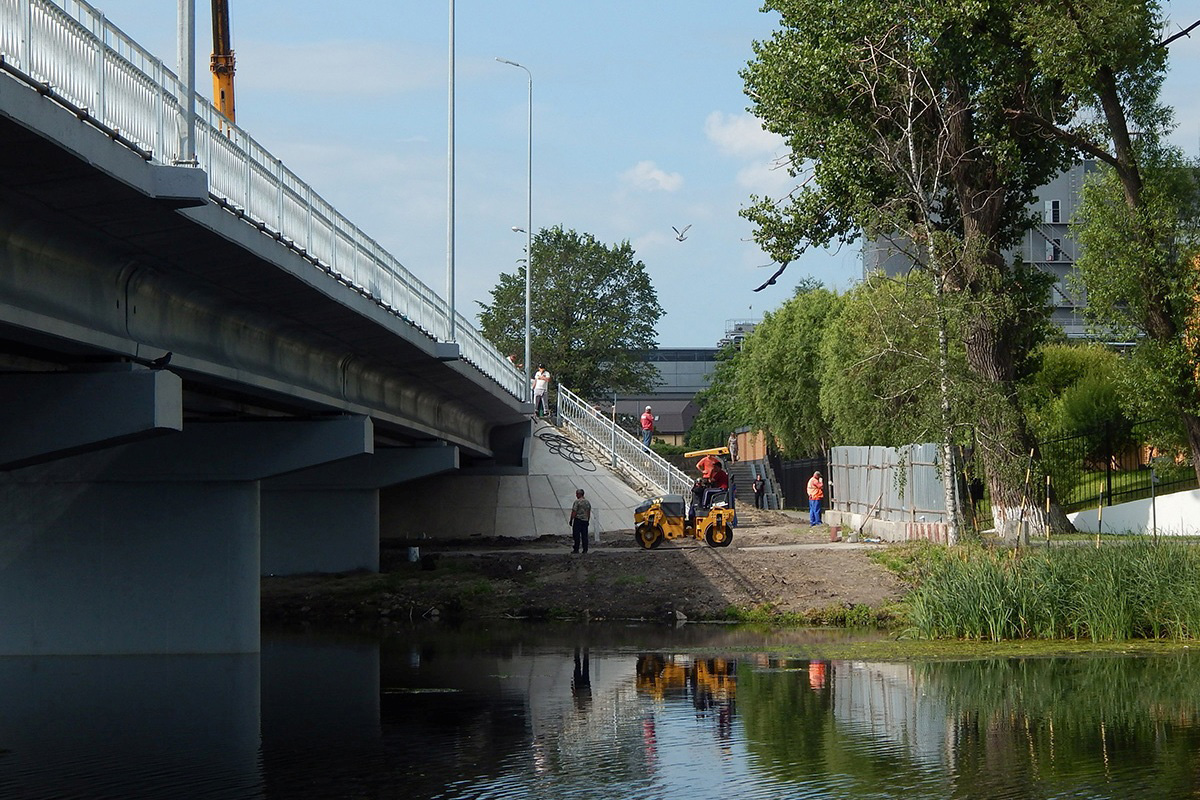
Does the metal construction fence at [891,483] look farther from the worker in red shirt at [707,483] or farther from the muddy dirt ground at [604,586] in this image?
the worker in red shirt at [707,483]

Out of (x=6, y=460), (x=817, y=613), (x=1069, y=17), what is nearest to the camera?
(x=6, y=460)

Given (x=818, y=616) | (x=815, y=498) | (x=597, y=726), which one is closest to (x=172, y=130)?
(x=597, y=726)

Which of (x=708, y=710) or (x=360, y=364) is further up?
(x=360, y=364)

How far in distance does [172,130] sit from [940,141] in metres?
22.2

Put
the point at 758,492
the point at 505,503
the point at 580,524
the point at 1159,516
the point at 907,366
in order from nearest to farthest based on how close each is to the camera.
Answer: the point at 907,366
the point at 1159,516
the point at 580,524
the point at 505,503
the point at 758,492

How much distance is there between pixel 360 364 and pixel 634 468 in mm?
26521

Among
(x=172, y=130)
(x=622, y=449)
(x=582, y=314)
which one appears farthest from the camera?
(x=582, y=314)

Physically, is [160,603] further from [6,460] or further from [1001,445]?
[1001,445]

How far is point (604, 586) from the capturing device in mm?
32156

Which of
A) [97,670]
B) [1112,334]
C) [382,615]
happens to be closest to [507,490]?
[382,615]

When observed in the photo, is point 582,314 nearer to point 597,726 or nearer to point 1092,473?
point 1092,473

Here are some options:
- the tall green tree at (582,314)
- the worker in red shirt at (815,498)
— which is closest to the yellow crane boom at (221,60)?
the worker in red shirt at (815,498)

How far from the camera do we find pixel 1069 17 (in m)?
31.7

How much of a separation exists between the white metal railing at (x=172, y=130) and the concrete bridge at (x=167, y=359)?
0.11 feet
